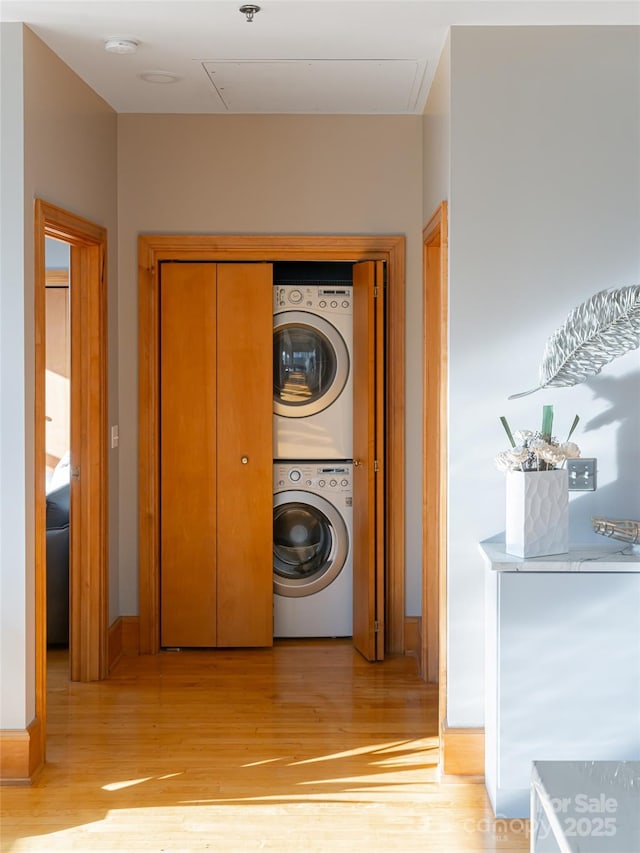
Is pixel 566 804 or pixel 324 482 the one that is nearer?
pixel 566 804

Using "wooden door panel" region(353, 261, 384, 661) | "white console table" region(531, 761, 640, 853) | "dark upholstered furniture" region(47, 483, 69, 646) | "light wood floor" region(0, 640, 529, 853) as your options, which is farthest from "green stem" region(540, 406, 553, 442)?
"dark upholstered furniture" region(47, 483, 69, 646)

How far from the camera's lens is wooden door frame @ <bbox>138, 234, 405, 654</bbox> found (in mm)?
4625

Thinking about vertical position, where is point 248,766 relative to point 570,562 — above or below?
below

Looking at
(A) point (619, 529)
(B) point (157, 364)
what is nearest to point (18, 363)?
(B) point (157, 364)

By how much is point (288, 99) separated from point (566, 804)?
3.57 metres

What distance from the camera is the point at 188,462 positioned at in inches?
187

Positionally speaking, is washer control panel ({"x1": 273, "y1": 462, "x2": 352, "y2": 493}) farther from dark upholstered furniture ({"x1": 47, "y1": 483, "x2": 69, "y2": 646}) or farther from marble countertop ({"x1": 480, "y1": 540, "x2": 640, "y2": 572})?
marble countertop ({"x1": 480, "y1": 540, "x2": 640, "y2": 572})

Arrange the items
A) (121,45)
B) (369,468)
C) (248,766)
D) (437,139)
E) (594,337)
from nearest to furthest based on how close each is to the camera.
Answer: (594,337)
(248,766)
(121,45)
(437,139)
(369,468)

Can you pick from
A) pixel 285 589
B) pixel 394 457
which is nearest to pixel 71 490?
pixel 285 589

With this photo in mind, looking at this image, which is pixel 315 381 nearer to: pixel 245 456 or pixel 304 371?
pixel 304 371

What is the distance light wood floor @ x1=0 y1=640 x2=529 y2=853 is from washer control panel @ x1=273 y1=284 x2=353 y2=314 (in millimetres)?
1801

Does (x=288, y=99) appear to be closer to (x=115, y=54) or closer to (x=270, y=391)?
(x=115, y=54)

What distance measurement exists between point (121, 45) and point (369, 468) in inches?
87.6

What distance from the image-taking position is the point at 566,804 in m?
1.50
